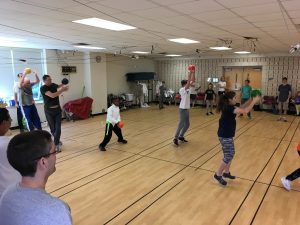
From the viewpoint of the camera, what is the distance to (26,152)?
1.17m

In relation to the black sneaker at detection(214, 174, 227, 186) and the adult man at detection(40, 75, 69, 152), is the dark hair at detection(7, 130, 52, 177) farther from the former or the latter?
the adult man at detection(40, 75, 69, 152)

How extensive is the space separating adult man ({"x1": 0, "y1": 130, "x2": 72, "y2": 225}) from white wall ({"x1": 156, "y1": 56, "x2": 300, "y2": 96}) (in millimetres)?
12163

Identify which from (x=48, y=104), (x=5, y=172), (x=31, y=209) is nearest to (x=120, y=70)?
(x=48, y=104)

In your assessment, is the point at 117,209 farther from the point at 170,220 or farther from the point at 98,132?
the point at 98,132

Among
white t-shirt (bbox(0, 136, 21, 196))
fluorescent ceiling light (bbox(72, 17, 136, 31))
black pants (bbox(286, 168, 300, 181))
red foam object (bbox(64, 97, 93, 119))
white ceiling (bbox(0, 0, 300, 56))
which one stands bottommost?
black pants (bbox(286, 168, 300, 181))

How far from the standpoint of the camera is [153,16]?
3865mm

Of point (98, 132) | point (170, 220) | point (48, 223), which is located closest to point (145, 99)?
point (98, 132)

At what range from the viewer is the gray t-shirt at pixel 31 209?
1078mm

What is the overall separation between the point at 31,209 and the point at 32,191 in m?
0.08

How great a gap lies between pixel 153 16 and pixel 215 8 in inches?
38.1

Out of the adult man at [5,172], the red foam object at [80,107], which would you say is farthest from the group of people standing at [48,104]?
the adult man at [5,172]

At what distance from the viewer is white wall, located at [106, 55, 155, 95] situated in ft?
38.8

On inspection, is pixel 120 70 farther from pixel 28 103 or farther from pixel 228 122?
pixel 228 122

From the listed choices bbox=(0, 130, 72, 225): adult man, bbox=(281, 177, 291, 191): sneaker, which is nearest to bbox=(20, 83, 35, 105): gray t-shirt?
bbox=(0, 130, 72, 225): adult man
